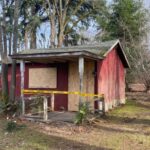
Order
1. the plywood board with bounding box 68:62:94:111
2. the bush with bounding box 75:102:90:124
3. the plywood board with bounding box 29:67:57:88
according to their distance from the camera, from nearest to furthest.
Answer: the bush with bounding box 75:102:90:124, the plywood board with bounding box 68:62:94:111, the plywood board with bounding box 29:67:57:88

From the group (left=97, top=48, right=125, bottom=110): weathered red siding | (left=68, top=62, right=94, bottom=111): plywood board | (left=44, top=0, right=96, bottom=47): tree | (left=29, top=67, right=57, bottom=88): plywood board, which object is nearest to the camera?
(left=68, top=62, right=94, bottom=111): plywood board

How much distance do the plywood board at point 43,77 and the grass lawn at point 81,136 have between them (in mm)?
4044

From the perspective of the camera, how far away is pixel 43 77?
1512 cm

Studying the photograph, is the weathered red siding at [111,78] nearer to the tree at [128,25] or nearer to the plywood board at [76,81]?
the plywood board at [76,81]

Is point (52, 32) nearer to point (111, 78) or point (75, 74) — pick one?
point (111, 78)

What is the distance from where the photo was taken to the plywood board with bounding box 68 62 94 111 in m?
13.7

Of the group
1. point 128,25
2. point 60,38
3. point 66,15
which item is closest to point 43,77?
point 60,38

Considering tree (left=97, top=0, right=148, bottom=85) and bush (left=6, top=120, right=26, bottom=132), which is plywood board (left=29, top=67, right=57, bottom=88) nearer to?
bush (left=6, top=120, right=26, bottom=132)

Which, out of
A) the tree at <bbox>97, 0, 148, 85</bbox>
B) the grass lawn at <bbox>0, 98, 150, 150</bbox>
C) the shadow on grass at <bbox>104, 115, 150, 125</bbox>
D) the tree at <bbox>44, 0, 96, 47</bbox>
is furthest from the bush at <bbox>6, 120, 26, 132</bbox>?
the tree at <bbox>44, 0, 96, 47</bbox>

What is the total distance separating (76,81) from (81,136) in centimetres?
568

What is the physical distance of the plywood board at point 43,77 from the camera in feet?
48.7

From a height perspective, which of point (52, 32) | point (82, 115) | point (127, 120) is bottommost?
point (127, 120)

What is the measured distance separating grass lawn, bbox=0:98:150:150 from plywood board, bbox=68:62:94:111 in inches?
102

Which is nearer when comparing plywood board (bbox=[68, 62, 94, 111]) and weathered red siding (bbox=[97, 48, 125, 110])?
plywood board (bbox=[68, 62, 94, 111])
